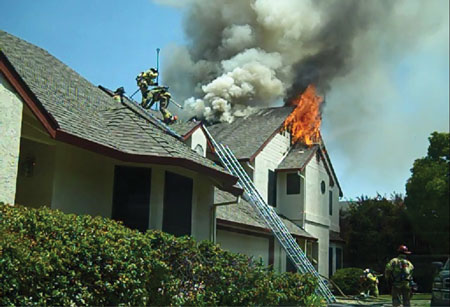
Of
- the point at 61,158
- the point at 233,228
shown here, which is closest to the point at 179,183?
the point at 61,158

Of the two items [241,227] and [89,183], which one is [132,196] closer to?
[89,183]

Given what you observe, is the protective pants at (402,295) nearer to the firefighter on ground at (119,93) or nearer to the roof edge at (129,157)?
the roof edge at (129,157)

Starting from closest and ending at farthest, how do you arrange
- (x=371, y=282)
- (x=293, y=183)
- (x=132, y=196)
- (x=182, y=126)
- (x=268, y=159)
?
(x=132, y=196), (x=182, y=126), (x=371, y=282), (x=268, y=159), (x=293, y=183)

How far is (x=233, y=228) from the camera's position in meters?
17.9

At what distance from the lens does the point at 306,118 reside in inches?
984

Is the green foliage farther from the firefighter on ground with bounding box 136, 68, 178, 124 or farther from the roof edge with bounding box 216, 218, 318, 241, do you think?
the firefighter on ground with bounding box 136, 68, 178, 124

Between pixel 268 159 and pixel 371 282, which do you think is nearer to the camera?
pixel 371 282

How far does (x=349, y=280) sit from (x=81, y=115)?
1353cm

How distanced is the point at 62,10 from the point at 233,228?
807 centimetres

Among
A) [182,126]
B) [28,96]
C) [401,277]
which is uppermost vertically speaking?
[182,126]

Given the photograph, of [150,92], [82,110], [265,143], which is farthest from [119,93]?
[265,143]

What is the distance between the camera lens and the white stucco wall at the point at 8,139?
9.16 metres

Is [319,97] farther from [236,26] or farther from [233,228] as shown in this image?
[233,228]

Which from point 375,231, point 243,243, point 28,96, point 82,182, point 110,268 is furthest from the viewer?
point 375,231
